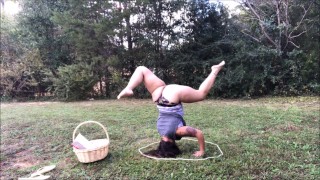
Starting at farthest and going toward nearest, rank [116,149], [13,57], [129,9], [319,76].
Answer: [13,57] < [129,9] < [319,76] < [116,149]

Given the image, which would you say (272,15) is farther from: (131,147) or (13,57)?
(13,57)

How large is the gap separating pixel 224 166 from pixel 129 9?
622 cm

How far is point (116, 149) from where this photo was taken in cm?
317

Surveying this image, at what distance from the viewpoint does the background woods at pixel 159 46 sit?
281 inches

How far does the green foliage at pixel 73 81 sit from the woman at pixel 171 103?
17.9 feet

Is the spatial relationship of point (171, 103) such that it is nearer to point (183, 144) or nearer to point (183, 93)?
point (183, 93)

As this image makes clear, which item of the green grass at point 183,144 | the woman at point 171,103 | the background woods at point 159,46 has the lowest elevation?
the green grass at point 183,144

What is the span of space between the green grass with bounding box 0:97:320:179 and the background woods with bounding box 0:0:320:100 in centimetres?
204

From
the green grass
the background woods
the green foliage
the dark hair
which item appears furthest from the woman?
the green foliage

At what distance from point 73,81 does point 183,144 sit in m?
5.42

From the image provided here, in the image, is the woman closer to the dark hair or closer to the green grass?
the dark hair

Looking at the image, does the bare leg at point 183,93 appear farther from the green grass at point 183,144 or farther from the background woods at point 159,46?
the background woods at point 159,46

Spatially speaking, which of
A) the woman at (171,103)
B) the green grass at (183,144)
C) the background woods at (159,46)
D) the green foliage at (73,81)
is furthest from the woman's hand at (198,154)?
the green foliage at (73,81)

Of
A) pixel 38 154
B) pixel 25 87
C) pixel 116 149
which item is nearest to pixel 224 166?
pixel 116 149
